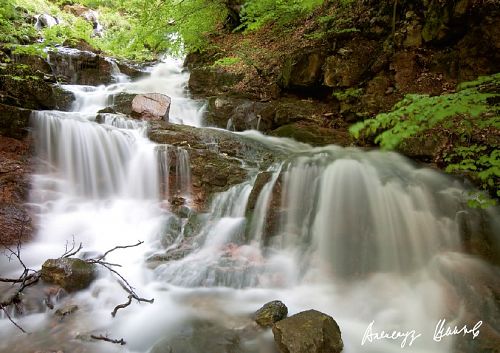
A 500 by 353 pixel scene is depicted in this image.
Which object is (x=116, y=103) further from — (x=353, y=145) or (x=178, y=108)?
(x=353, y=145)

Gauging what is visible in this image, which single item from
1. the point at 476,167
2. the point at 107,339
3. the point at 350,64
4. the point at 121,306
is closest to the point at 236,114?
the point at 350,64

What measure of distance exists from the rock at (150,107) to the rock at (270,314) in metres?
6.38

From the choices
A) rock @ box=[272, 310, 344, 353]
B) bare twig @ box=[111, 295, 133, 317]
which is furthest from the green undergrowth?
bare twig @ box=[111, 295, 133, 317]

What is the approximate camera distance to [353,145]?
7727 millimetres

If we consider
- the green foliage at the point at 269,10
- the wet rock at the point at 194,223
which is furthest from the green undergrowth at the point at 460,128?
the green foliage at the point at 269,10

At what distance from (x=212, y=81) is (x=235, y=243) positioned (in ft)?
25.8

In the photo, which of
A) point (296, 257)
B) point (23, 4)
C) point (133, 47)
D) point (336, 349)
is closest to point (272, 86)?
point (133, 47)

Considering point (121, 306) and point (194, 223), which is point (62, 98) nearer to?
point (194, 223)

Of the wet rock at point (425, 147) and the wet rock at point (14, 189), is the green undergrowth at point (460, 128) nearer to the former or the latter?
the wet rock at point (425, 147)

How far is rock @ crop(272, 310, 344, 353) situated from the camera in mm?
2980

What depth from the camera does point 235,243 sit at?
5453mm

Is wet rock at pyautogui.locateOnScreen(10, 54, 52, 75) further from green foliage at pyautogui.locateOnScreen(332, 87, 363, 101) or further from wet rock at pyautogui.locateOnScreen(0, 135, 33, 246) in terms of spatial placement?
green foliage at pyautogui.locateOnScreen(332, 87, 363, 101)

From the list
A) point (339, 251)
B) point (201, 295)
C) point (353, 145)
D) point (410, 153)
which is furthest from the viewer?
point (353, 145)

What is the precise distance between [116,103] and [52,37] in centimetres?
278
